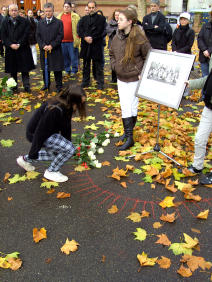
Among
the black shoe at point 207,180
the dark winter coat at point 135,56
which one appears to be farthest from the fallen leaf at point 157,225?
the dark winter coat at point 135,56

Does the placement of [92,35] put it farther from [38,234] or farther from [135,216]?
[38,234]

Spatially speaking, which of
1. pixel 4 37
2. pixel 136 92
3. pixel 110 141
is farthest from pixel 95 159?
pixel 4 37

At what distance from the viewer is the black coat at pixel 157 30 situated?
7.04 metres

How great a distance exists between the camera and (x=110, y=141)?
496cm

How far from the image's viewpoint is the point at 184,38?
22.9 ft

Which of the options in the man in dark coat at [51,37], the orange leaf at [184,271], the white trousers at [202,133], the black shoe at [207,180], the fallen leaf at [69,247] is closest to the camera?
the orange leaf at [184,271]

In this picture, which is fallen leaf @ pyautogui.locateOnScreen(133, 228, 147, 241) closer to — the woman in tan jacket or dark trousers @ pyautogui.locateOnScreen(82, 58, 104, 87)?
the woman in tan jacket

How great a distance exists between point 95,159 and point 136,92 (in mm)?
1224

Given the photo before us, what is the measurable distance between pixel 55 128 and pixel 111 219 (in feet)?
4.29

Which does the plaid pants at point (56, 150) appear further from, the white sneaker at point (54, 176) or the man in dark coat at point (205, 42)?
the man in dark coat at point (205, 42)

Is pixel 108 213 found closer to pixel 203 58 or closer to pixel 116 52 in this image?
pixel 116 52

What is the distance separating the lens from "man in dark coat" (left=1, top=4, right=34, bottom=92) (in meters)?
7.17

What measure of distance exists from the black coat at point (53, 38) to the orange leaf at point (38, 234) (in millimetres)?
5436

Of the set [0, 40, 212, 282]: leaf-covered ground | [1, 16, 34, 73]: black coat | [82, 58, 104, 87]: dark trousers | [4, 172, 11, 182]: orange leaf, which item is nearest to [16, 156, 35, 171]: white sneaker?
[0, 40, 212, 282]: leaf-covered ground
